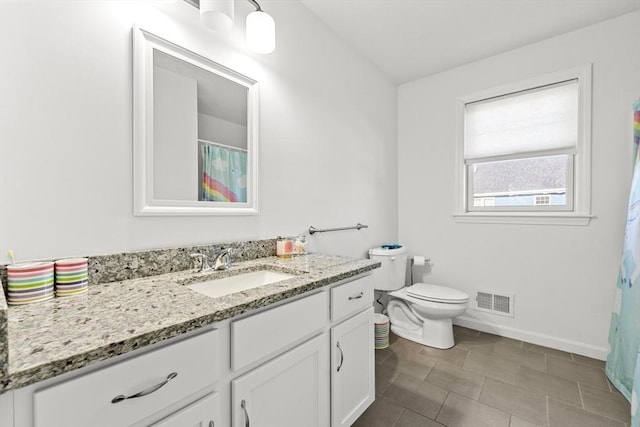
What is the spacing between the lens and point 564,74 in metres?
2.20

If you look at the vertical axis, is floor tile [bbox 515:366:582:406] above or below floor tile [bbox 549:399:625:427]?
above

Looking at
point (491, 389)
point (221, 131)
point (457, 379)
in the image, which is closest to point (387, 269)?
point (457, 379)

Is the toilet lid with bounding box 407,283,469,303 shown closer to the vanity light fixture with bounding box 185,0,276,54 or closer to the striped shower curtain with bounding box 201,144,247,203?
the striped shower curtain with bounding box 201,144,247,203

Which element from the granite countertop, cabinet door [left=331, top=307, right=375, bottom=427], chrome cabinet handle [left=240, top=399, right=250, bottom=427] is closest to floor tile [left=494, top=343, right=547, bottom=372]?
cabinet door [left=331, top=307, right=375, bottom=427]

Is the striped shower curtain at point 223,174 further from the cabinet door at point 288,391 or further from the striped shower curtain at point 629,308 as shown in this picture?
the striped shower curtain at point 629,308

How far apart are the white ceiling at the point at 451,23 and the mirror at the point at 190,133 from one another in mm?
1006

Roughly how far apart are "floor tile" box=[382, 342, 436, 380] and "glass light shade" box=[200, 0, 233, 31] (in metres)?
2.28

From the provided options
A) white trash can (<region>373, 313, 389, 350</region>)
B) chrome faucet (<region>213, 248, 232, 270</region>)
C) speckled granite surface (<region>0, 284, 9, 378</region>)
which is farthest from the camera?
white trash can (<region>373, 313, 389, 350</region>)

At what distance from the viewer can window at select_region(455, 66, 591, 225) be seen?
2180 millimetres

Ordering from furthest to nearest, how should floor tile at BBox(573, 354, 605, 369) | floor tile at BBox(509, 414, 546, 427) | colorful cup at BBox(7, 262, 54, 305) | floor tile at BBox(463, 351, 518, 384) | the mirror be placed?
floor tile at BBox(573, 354, 605, 369) < floor tile at BBox(463, 351, 518, 384) < floor tile at BBox(509, 414, 546, 427) < the mirror < colorful cup at BBox(7, 262, 54, 305)

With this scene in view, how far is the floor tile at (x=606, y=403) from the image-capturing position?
1.53m

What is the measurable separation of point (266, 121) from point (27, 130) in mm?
1019

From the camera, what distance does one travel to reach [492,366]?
2.00 metres

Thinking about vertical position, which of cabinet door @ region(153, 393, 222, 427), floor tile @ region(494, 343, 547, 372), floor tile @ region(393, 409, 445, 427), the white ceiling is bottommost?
floor tile @ region(393, 409, 445, 427)
